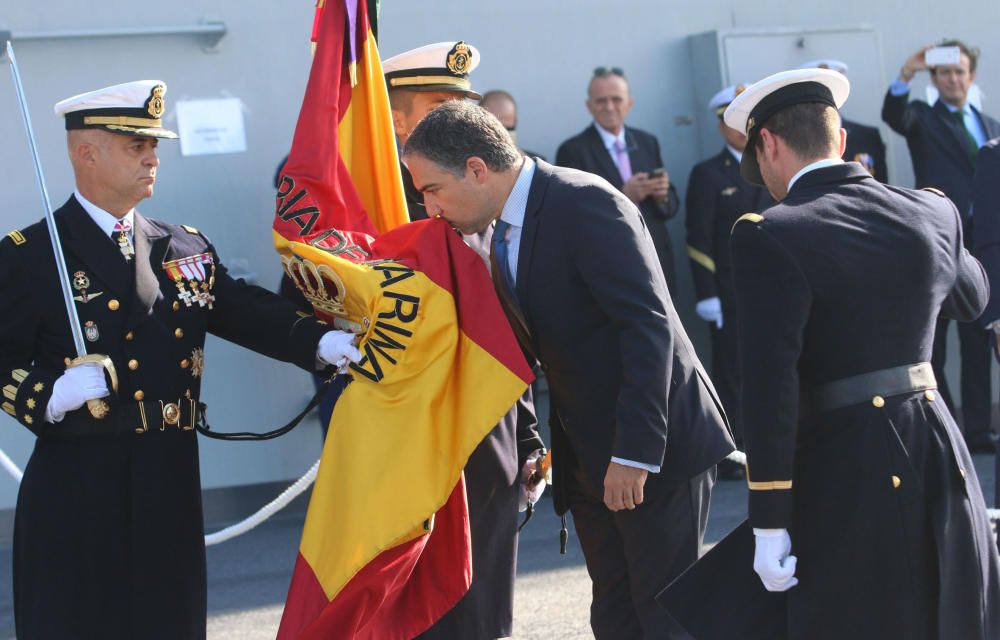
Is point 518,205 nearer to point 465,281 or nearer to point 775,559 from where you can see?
point 465,281

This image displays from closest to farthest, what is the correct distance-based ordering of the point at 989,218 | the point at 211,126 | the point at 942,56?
the point at 989,218
the point at 211,126
the point at 942,56

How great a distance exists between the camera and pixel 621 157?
7695mm

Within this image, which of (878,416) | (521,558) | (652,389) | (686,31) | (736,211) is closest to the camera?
(878,416)

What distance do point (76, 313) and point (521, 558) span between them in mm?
3231

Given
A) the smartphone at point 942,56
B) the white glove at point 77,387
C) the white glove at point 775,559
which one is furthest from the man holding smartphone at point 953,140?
the white glove at point 77,387

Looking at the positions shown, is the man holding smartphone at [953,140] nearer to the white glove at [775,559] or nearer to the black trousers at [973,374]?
the black trousers at [973,374]

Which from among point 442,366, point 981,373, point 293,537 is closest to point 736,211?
point 981,373

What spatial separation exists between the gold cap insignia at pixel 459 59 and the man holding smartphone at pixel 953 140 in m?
4.46

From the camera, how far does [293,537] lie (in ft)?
23.3

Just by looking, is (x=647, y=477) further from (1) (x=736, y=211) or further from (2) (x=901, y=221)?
(1) (x=736, y=211)

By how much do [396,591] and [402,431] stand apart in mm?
447

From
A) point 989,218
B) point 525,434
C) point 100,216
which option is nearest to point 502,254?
point 525,434

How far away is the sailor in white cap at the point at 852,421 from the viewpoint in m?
3.03

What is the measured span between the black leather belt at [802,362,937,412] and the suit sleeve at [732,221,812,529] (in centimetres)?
11
